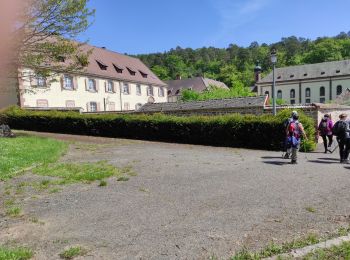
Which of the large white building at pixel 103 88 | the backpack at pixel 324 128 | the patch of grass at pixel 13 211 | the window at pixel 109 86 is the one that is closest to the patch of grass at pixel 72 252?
the patch of grass at pixel 13 211

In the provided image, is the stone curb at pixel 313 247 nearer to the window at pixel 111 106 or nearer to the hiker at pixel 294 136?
the hiker at pixel 294 136

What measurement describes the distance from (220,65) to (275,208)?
127 meters

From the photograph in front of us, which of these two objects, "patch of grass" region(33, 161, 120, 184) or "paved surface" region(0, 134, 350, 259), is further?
"patch of grass" region(33, 161, 120, 184)

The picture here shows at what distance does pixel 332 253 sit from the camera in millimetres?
3818

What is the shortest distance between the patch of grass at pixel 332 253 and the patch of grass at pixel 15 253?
10.8ft

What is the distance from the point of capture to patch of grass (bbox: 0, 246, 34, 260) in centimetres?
384

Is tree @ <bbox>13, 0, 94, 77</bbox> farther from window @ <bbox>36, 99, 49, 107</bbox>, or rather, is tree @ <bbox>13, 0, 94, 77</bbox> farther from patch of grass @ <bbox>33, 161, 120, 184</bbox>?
window @ <bbox>36, 99, 49, 107</bbox>

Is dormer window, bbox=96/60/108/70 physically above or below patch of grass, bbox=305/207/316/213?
above

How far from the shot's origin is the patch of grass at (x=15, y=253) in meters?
3.84

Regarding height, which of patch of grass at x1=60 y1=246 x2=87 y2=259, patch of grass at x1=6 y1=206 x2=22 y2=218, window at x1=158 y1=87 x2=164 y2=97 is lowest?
patch of grass at x1=60 y1=246 x2=87 y2=259

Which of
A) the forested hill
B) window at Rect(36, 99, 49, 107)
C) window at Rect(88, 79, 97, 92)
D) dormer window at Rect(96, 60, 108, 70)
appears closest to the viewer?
window at Rect(36, 99, 49, 107)

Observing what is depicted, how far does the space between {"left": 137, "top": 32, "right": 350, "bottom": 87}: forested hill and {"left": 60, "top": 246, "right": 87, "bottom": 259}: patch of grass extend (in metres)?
85.9

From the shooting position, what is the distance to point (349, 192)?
22.0 feet

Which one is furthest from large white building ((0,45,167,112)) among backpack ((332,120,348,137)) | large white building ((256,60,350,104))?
large white building ((256,60,350,104))
